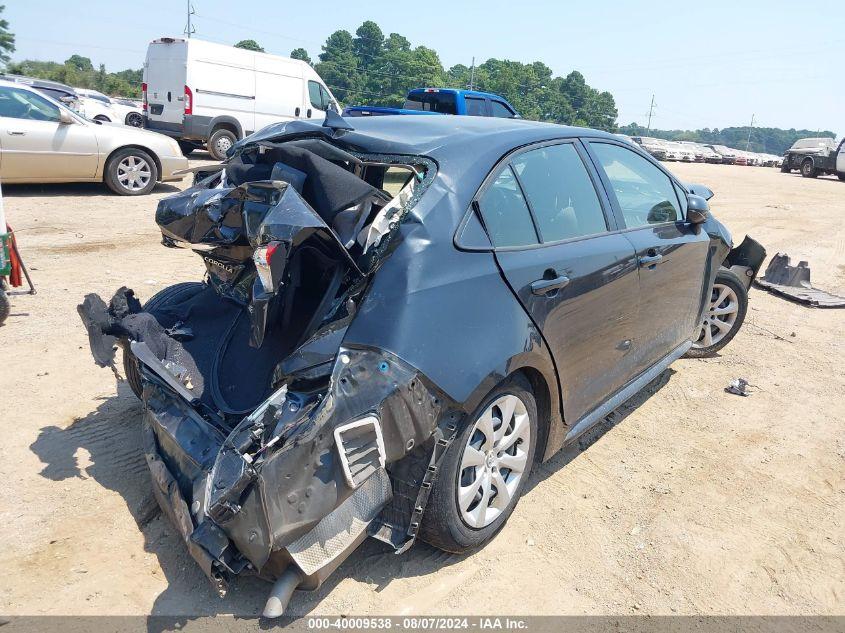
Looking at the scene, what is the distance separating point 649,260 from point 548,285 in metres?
1.10

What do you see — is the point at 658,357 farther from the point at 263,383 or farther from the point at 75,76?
the point at 75,76

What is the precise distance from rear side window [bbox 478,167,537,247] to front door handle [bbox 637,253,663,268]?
0.94 metres

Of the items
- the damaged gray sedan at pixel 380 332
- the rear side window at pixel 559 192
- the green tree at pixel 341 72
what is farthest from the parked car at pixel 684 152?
the green tree at pixel 341 72

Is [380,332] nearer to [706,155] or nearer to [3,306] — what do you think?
[3,306]

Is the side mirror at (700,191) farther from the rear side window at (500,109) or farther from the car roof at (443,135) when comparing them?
the rear side window at (500,109)

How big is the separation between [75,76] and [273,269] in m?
68.7

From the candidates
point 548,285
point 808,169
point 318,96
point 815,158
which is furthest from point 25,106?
point 808,169

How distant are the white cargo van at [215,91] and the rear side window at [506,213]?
13179 mm

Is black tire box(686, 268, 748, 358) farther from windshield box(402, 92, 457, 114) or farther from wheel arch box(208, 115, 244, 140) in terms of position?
wheel arch box(208, 115, 244, 140)

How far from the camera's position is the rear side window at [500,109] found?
1436cm

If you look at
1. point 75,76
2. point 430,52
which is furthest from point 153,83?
point 430,52

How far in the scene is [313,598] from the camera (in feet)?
8.82

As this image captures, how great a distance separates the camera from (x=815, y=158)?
28984 millimetres

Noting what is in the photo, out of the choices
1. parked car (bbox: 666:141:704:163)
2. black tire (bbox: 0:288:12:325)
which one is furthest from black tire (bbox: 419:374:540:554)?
parked car (bbox: 666:141:704:163)
